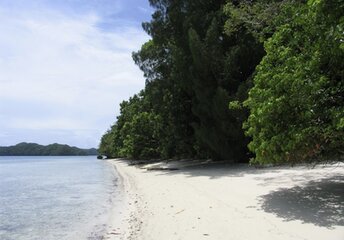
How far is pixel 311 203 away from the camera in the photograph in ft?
35.0

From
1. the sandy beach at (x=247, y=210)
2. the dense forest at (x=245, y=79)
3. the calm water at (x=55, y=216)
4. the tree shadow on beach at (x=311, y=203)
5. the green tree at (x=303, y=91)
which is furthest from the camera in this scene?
the calm water at (x=55, y=216)

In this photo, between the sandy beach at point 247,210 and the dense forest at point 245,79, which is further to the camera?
the dense forest at point 245,79

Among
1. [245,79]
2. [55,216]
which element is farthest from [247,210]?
[245,79]

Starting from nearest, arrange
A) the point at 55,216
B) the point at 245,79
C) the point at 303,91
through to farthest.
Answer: the point at 303,91
the point at 55,216
the point at 245,79

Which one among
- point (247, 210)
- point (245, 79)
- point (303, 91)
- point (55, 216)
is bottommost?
point (55, 216)

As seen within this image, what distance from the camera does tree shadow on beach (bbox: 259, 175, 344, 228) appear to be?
8.98 m

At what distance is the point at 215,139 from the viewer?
24.6 metres

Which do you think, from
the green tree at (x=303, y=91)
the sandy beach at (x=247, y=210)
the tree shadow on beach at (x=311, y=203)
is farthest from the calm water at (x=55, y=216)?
the green tree at (x=303, y=91)

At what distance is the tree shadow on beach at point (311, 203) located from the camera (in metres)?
8.98

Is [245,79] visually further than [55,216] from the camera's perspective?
Yes

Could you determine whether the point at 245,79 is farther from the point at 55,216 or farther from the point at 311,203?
the point at 55,216

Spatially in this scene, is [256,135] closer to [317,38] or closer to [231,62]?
[317,38]

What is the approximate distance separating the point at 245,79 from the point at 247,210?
14.9 meters

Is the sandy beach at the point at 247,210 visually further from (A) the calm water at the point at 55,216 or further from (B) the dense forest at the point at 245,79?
(B) the dense forest at the point at 245,79
